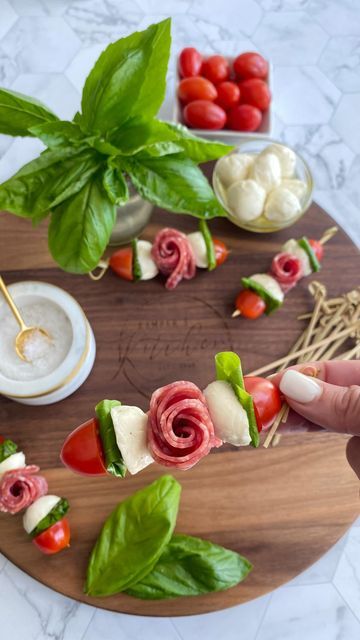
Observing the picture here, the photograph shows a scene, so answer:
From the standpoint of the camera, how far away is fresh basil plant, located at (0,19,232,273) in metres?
1.27

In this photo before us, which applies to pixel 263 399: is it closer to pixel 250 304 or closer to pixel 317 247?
pixel 250 304

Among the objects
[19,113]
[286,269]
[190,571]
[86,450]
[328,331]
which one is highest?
[19,113]

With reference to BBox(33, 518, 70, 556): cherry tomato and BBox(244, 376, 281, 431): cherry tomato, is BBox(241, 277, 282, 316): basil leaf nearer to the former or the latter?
BBox(244, 376, 281, 431): cherry tomato

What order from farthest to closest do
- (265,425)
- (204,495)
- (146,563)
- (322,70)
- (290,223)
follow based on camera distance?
(322,70), (290,223), (204,495), (146,563), (265,425)

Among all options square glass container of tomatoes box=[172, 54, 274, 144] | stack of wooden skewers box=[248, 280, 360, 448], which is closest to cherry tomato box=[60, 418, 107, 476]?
stack of wooden skewers box=[248, 280, 360, 448]

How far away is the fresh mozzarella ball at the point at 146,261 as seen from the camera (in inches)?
63.6

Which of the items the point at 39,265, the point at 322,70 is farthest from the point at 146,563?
the point at 322,70

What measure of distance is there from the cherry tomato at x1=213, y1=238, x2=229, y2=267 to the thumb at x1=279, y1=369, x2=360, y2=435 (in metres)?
0.63

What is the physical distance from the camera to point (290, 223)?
1672 mm

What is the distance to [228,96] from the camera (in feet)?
7.01

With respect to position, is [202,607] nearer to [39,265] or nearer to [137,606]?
[137,606]

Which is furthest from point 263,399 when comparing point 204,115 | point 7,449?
point 204,115

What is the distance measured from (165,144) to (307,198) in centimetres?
52

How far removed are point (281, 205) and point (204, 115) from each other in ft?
1.97
